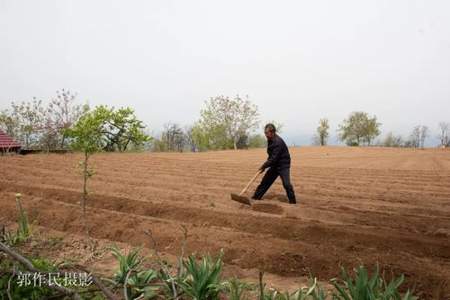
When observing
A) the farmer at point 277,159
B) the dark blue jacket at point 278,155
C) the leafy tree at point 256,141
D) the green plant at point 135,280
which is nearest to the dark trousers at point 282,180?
the farmer at point 277,159

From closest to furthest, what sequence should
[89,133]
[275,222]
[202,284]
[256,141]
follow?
[202,284] → [89,133] → [275,222] → [256,141]

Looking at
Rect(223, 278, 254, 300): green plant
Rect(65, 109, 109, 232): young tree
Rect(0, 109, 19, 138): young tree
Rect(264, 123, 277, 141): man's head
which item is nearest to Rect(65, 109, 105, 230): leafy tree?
Rect(65, 109, 109, 232): young tree

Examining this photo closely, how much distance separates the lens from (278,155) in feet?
25.3

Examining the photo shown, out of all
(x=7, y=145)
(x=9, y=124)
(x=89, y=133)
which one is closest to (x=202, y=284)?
(x=89, y=133)

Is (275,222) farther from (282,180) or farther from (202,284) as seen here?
(202,284)

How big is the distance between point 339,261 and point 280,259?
728 mm

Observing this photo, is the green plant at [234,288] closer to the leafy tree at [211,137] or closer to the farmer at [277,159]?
the farmer at [277,159]

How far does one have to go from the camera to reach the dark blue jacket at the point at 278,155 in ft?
25.2

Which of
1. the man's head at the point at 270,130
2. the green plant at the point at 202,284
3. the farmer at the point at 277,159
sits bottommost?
the green plant at the point at 202,284

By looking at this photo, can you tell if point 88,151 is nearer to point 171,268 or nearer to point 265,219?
point 171,268

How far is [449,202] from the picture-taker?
27.4 ft

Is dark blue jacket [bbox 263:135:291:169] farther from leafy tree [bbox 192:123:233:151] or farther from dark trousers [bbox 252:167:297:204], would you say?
leafy tree [bbox 192:123:233:151]

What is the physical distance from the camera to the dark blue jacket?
25.2 feet

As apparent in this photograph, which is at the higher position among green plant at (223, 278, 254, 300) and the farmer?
the farmer
